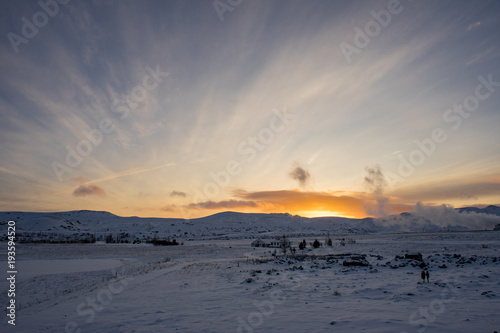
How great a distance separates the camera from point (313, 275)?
65.8 feet

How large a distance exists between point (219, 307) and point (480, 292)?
11973 millimetres

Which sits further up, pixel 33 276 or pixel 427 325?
pixel 427 325

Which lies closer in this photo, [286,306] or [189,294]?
[286,306]

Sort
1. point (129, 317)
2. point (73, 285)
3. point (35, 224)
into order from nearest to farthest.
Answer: point (129, 317) → point (73, 285) → point (35, 224)

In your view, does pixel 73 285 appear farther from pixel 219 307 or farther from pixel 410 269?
pixel 410 269

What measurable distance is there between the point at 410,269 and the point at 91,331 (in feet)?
69.1

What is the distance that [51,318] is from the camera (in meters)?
11.3

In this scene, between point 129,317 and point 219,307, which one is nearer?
point 129,317

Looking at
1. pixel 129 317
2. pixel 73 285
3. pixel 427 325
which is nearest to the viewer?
pixel 427 325

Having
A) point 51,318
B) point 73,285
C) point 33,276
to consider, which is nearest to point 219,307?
point 51,318

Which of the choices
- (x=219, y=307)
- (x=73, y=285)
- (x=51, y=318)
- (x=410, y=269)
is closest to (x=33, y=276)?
(x=73, y=285)

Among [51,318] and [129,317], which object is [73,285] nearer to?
[51,318]

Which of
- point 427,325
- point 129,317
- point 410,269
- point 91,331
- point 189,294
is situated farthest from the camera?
point 410,269

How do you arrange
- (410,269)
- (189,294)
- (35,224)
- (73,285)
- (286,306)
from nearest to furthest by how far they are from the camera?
(286,306), (189,294), (73,285), (410,269), (35,224)
